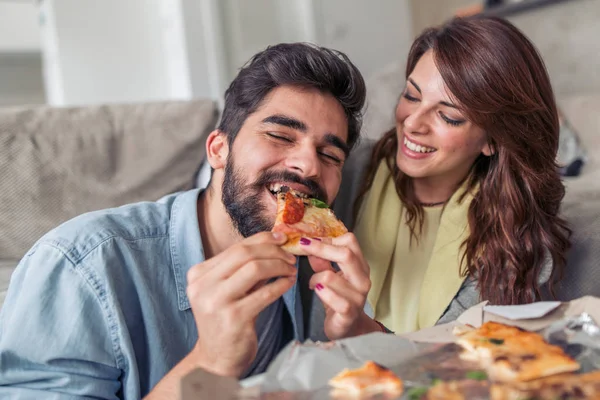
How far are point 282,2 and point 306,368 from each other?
12.8ft

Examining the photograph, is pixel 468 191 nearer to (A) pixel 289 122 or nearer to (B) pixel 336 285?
(A) pixel 289 122

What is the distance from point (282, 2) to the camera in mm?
4340

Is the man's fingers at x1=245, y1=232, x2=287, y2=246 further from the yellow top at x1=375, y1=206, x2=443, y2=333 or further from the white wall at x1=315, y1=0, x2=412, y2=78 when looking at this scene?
the white wall at x1=315, y1=0, x2=412, y2=78

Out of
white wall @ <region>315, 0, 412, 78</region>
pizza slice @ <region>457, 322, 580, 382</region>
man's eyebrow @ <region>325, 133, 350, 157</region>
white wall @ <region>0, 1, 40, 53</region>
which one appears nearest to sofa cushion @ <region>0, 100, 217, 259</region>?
man's eyebrow @ <region>325, 133, 350, 157</region>

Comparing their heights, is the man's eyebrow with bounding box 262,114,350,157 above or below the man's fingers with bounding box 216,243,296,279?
above

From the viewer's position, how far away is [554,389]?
0.76 meters

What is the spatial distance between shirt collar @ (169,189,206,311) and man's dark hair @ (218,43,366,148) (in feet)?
0.71

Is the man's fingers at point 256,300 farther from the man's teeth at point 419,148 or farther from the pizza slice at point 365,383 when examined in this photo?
the man's teeth at point 419,148

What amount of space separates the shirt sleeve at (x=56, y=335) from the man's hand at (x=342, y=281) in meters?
0.40

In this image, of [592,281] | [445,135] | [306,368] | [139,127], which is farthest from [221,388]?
[139,127]

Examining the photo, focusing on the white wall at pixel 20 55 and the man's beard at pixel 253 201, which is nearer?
the man's beard at pixel 253 201

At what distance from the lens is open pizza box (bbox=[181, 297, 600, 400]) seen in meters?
0.74

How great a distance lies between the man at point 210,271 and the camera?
101 cm

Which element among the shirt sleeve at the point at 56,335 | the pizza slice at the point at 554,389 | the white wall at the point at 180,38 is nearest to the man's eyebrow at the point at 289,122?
the shirt sleeve at the point at 56,335
